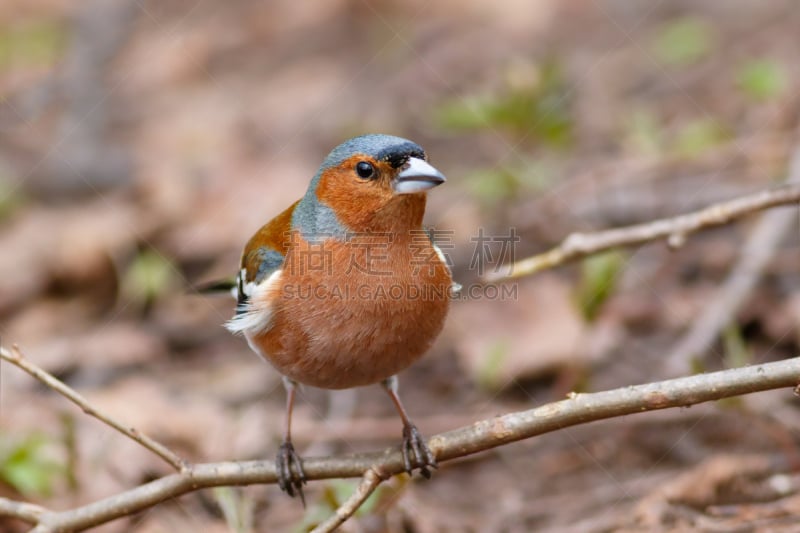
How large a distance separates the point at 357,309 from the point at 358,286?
4.1 inches

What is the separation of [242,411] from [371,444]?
937mm

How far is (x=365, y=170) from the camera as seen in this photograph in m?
3.95

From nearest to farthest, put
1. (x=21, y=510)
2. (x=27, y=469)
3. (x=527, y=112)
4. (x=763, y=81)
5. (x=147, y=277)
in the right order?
(x=21, y=510), (x=27, y=469), (x=763, y=81), (x=527, y=112), (x=147, y=277)

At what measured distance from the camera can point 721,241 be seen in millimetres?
6594

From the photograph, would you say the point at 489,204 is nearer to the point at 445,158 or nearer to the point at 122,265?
the point at 445,158

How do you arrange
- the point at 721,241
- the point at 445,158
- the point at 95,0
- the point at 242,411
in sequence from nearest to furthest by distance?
the point at 242,411, the point at 721,241, the point at 445,158, the point at 95,0

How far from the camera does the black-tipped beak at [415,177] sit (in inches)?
145

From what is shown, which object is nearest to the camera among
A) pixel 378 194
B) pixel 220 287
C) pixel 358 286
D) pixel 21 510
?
pixel 21 510

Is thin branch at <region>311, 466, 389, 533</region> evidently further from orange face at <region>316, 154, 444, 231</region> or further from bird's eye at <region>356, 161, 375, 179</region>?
bird's eye at <region>356, 161, 375, 179</region>

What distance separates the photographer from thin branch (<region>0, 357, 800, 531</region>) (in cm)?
303

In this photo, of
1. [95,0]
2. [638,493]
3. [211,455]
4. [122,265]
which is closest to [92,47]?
[95,0]

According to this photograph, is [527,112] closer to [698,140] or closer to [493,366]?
[698,140]

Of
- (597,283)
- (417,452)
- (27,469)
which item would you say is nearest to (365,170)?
(417,452)

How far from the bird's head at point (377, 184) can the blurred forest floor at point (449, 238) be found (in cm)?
128
